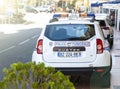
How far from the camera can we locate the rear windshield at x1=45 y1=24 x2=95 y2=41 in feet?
28.3

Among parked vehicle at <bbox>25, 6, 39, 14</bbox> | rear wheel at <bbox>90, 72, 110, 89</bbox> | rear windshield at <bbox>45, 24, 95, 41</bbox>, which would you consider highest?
rear windshield at <bbox>45, 24, 95, 41</bbox>

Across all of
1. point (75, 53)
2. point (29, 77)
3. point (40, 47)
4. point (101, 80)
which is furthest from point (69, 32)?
point (29, 77)

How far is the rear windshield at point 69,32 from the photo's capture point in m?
8.62

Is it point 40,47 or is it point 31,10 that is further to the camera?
point 31,10

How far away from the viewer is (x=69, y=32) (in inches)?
346

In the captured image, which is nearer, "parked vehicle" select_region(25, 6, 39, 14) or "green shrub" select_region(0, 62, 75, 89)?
"green shrub" select_region(0, 62, 75, 89)

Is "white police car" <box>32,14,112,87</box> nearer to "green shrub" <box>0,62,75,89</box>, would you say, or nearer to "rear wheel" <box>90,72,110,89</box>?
"rear wheel" <box>90,72,110,89</box>

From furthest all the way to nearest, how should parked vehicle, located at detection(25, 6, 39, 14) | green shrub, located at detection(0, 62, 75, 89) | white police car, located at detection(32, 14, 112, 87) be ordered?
parked vehicle, located at detection(25, 6, 39, 14) → white police car, located at detection(32, 14, 112, 87) → green shrub, located at detection(0, 62, 75, 89)

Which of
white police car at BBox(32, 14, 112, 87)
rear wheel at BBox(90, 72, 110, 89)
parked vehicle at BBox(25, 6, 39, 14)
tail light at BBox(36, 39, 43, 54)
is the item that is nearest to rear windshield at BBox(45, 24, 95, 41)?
white police car at BBox(32, 14, 112, 87)

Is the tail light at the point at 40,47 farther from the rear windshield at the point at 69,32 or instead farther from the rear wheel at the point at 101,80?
the rear wheel at the point at 101,80

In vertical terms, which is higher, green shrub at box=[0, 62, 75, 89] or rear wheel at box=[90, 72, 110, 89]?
green shrub at box=[0, 62, 75, 89]

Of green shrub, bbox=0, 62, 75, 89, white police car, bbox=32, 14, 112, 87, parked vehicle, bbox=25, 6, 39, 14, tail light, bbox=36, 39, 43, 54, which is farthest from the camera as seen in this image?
parked vehicle, bbox=25, 6, 39, 14

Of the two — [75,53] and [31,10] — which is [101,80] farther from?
[31,10]

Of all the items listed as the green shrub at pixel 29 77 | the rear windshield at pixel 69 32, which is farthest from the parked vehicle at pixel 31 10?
the green shrub at pixel 29 77
